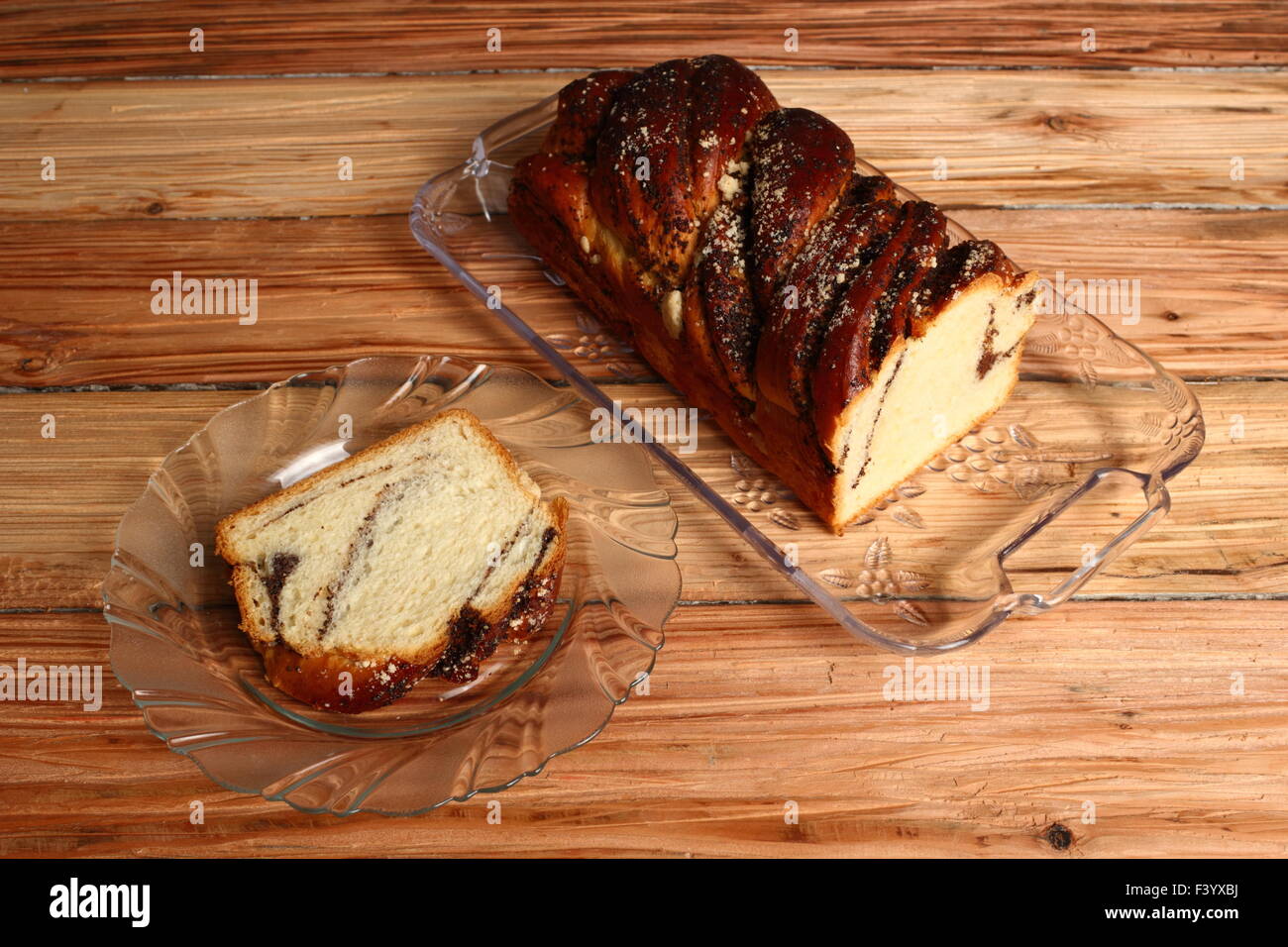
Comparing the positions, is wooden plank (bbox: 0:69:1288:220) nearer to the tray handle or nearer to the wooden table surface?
the wooden table surface

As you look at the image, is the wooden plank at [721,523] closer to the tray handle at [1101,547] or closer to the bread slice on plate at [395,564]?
the tray handle at [1101,547]

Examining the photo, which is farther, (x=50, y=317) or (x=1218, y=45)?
(x=1218, y=45)

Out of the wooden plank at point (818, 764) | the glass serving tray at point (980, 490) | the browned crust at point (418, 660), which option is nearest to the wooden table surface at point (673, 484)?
the wooden plank at point (818, 764)

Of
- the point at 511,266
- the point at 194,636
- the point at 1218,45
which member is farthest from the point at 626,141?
the point at 1218,45

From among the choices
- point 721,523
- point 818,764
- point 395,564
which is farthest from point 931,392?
point 395,564

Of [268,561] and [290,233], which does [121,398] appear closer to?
[290,233]

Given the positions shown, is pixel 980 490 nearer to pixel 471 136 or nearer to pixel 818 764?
pixel 818 764
